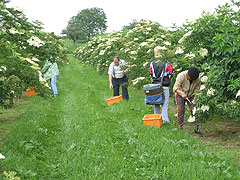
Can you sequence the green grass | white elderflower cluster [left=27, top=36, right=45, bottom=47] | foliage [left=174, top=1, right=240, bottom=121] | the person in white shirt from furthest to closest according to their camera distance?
the person in white shirt, white elderflower cluster [left=27, top=36, right=45, bottom=47], foliage [left=174, top=1, right=240, bottom=121], the green grass

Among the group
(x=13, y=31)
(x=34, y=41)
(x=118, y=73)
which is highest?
(x=13, y=31)

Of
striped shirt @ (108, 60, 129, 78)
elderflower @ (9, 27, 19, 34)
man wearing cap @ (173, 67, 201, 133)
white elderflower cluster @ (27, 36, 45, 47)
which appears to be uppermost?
elderflower @ (9, 27, 19, 34)

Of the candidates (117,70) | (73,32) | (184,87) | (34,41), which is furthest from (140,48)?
(73,32)

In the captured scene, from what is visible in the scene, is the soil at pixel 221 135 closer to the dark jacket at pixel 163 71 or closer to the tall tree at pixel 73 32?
the dark jacket at pixel 163 71

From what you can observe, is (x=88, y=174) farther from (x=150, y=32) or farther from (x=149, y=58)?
(x=150, y=32)

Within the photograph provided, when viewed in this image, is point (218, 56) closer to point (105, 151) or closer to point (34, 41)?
point (105, 151)

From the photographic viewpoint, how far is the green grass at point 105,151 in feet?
12.9

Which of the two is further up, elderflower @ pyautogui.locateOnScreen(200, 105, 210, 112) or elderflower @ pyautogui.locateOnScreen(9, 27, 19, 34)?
elderflower @ pyautogui.locateOnScreen(9, 27, 19, 34)

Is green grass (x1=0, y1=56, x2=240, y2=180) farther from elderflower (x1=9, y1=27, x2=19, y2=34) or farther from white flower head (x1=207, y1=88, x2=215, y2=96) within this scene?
elderflower (x1=9, y1=27, x2=19, y2=34)

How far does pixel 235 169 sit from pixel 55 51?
13.6 ft

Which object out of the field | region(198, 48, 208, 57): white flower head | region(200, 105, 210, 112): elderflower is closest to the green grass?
the field

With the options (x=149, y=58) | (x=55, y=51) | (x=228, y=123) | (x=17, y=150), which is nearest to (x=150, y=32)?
(x=149, y=58)

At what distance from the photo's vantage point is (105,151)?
16.0 ft

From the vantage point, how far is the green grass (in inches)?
155
